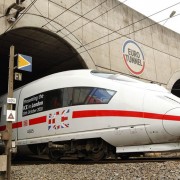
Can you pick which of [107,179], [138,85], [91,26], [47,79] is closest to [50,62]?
[91,26]

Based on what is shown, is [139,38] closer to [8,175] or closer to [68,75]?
[68,75]

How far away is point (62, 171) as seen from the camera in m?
6.05

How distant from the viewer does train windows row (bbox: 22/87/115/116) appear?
7.74m

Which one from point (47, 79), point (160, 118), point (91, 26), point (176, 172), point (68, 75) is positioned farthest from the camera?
point (91, 26)

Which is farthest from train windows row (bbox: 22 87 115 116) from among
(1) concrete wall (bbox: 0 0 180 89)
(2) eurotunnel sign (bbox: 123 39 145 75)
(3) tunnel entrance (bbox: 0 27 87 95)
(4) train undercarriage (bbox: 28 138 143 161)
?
(2) eurotunnel sign (bbox: 123 39 145 75)

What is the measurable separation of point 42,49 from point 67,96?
8930mm

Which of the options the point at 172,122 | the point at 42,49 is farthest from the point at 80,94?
the point at 42,49

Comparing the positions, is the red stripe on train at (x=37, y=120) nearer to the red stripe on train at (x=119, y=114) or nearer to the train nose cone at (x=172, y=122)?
the red stripe on train at (x=119, y=114)

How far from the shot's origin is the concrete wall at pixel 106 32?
13977mm

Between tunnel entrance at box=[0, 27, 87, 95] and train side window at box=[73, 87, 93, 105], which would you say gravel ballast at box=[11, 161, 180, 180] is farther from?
tunnel entrance at box=[0, 27, 87, 95]

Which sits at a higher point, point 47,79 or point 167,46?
point 167,46

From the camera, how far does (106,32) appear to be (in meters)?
16.8

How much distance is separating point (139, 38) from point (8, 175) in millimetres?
14555

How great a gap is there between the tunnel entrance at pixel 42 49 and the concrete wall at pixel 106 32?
1.96ft
